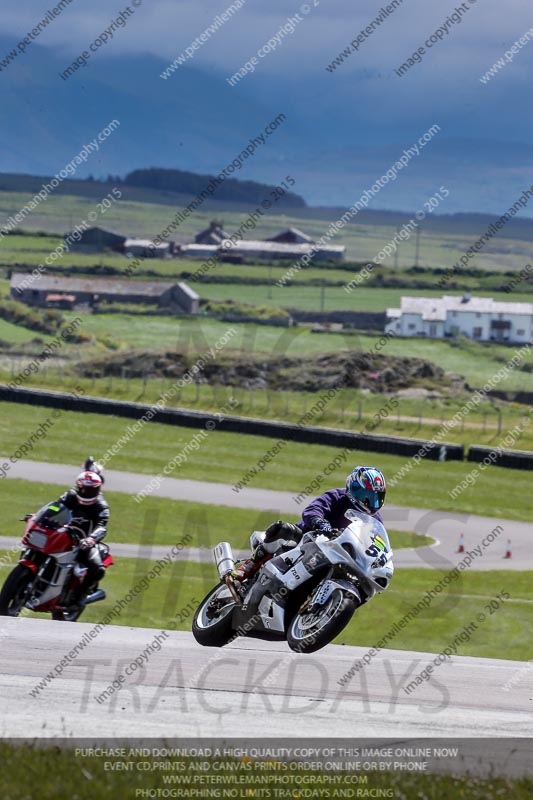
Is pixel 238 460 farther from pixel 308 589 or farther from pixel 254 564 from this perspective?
pixel 308 589

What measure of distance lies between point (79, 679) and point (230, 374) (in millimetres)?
59066

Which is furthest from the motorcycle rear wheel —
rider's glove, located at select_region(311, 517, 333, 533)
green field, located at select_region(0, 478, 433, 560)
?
green field, located at select_region(0, 478, 433, 560)

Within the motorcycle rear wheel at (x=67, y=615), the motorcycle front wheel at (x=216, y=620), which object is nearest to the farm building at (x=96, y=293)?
the motorcycle rear wheel at (x=67, y=615)

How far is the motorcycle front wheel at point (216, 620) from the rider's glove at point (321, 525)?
1.27 metres

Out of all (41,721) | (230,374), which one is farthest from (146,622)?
(230,374)

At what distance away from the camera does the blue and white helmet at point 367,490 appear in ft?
41.0

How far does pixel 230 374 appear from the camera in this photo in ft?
232

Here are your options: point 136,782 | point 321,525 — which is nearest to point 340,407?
point 321,525

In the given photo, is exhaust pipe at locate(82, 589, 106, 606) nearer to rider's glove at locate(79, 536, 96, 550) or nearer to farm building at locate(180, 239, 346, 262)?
rider's glove at locate(79, 536, 96, 550)

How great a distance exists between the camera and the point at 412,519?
1385 inches

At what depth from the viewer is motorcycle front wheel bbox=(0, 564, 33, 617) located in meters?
16.0

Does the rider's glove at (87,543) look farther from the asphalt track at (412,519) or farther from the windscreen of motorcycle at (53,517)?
the asphalt track at (412,519)

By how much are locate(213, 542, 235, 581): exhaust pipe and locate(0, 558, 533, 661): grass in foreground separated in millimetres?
7453

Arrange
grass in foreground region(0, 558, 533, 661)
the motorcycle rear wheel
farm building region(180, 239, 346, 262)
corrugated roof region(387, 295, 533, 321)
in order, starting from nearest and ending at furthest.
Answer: the motorcycle rear wheel → grass in foreground region(0, 558, 533, 661) → corrugated roof region(387, 295, 533, 321) → farm building region(180, 239, 346, 262)
